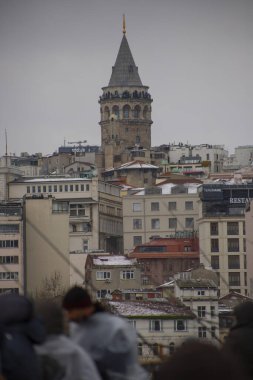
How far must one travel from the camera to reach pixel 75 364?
8852 millimetres

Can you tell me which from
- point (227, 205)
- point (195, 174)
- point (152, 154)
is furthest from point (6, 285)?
point (152, 154)

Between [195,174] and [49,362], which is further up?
[195,174]

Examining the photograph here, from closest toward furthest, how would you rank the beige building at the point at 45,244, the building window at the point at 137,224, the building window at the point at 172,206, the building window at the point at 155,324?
1. the building window at the point at 155,324
2. the beige building at the point at 45,244
3. the building window at the point at 172,206
4. the building window at the point at 137,224

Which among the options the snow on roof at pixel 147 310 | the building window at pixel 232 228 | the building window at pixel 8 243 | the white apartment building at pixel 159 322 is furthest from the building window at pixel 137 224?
the white apartment building at pixel 159 322

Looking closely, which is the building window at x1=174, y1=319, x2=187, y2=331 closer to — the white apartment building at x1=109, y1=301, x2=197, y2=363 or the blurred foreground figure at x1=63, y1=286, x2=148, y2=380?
the white apartment building at x1=109, y1=301, x2=197, y2=363

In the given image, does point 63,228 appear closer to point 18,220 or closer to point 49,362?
point 18,220

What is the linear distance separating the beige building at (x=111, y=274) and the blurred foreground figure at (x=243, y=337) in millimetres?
96331

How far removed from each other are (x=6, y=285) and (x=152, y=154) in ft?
294

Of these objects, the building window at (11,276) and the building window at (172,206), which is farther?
the building window at (172,206)

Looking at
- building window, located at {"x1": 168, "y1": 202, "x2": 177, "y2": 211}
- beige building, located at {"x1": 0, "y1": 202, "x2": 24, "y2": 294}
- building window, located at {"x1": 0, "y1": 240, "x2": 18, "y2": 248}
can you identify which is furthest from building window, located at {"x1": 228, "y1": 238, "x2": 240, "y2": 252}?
building window, located at {"x1": 0, "y1": 240, "x2": 18, "y2": 248}

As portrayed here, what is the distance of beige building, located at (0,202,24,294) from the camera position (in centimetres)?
10906

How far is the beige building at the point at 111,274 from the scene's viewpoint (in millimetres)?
109375

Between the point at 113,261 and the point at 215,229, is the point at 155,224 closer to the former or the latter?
the point at 215,229

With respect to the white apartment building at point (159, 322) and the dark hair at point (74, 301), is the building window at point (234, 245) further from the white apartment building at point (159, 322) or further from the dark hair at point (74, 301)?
the dark hair at point (74, 301)
